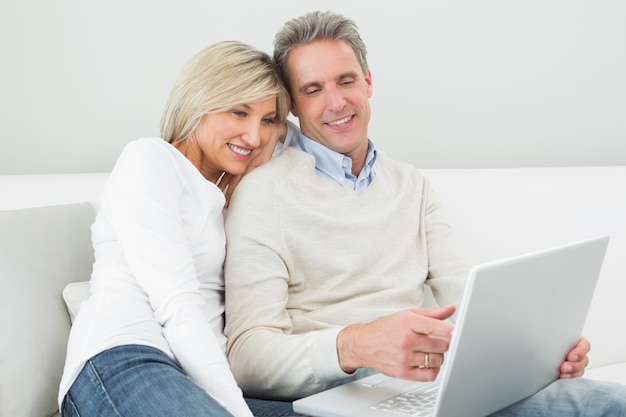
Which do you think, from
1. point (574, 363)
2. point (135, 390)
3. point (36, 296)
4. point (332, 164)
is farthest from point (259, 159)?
point (574, 363)

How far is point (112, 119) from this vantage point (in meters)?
2.29

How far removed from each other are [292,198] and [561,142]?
1.20 m

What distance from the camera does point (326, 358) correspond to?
137cm

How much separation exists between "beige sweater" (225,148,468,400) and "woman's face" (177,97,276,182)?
57 mm

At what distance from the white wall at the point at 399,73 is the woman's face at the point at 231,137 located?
62 centimetres

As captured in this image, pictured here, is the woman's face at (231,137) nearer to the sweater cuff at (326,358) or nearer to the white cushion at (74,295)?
the white cushion at (74,295)

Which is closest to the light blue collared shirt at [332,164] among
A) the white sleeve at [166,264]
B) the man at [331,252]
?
the man at [331,252]

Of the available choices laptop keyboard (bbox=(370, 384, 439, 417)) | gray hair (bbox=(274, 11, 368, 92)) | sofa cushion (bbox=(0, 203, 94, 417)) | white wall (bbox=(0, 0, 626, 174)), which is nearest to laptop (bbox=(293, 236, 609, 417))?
laptop keyboard (bbox=(370, 384, 439, 417))

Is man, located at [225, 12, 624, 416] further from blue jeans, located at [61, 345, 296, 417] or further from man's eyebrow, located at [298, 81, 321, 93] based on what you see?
blue jeans, located at [61, 345, 296, 417]

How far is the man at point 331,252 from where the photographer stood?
1.39 metres

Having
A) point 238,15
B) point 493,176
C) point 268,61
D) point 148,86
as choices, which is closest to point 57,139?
point 148,86

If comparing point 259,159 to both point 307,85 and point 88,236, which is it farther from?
point 88,236

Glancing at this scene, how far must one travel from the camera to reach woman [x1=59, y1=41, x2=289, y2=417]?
1.26 metres

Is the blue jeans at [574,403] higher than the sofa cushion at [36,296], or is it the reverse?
the sofa cushion at [36,296]
